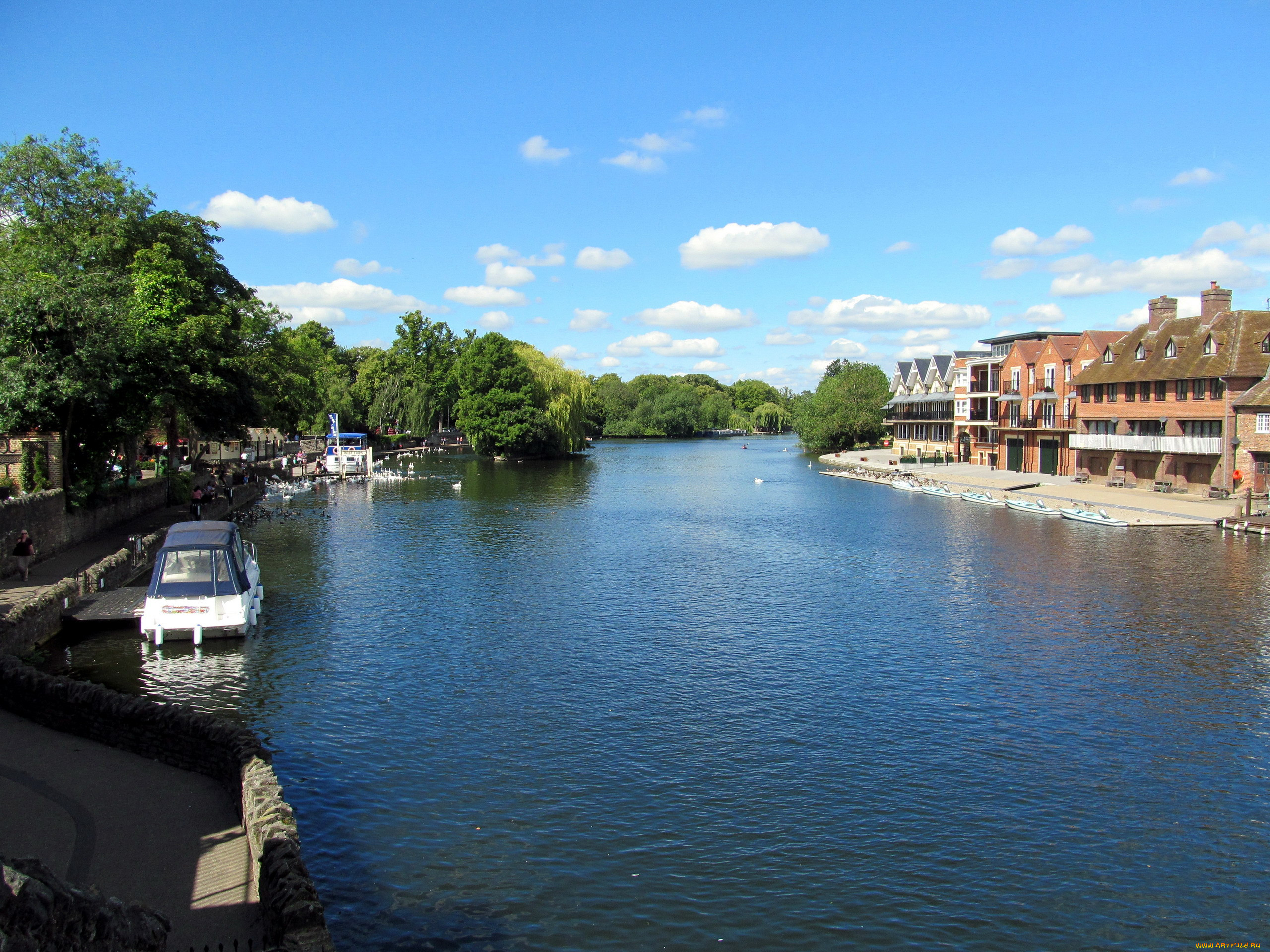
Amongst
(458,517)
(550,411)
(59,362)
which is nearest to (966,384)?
(550,411)

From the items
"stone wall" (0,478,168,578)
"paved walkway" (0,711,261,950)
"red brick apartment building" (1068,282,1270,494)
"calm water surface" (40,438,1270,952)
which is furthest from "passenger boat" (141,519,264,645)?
"red brick apartment building" (1068,282,1270,494)

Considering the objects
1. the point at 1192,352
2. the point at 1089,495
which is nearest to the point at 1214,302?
the point at 1192,352

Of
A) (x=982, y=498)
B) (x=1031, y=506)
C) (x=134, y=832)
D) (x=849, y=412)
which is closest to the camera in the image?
(x=134, y=832)

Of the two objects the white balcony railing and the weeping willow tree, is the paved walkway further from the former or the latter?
the weeping willow tree

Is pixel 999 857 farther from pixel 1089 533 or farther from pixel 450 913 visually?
pixel 1089 533

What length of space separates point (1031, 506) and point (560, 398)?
60.1 metres

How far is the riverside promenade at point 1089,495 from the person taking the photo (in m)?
46.7

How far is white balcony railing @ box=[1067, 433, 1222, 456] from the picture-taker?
5169 cm

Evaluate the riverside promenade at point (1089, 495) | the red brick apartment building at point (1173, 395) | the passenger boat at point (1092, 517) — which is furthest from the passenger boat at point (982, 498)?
the red brick apartment building at point (1173, 395)

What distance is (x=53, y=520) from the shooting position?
3006 centimetres

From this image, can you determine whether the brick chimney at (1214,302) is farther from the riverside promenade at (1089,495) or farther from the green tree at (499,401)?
the green tree at (499,401)

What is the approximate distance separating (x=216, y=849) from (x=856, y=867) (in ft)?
27.2

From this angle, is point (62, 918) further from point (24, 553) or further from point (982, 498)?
point (982, 498)

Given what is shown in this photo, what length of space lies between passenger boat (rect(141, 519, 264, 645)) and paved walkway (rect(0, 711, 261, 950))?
8136 millimetres
